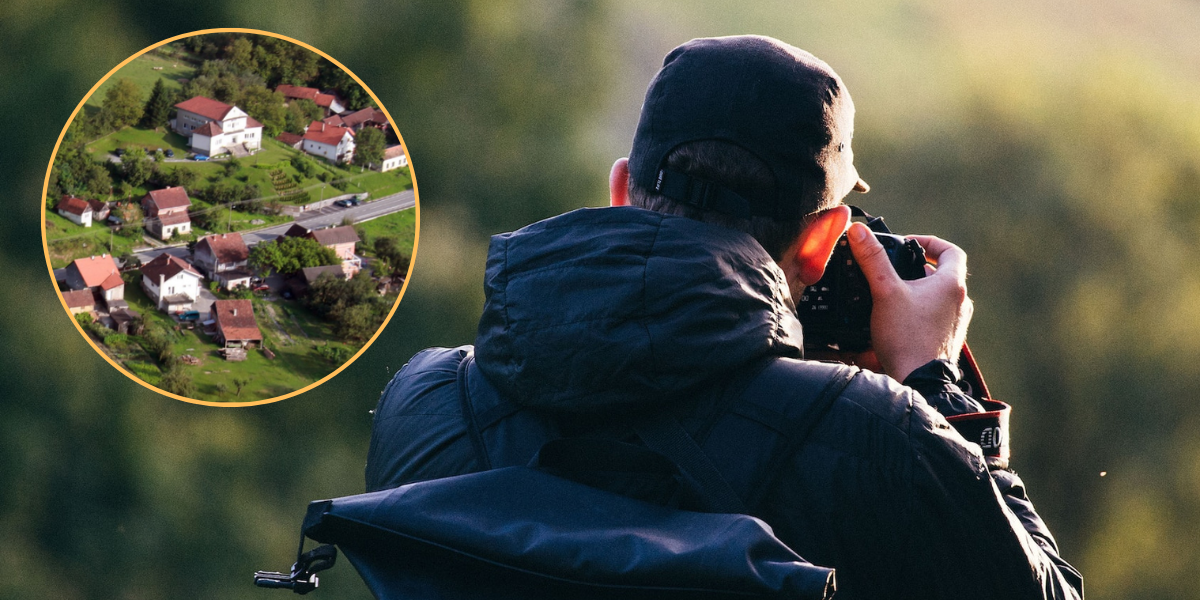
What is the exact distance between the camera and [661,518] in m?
0.58

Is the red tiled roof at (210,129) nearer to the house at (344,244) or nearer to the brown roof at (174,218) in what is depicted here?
the brown roof at (174,218)

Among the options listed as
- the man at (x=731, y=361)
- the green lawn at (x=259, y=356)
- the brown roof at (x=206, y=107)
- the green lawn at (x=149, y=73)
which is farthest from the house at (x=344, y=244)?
the man at (x=731, y=361)

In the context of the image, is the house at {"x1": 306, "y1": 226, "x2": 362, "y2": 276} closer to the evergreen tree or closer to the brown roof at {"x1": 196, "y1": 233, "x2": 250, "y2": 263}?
the brown roof at {"x1": 196, "y1": 233, "x2": 250, "y2": 263}

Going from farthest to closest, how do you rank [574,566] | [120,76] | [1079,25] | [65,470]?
1. [1079,25]
2. [65,470]
3. [120,76]
4. [574,566]

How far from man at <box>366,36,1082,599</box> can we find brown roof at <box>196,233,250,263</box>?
1.52m

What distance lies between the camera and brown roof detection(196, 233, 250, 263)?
216 centimetres

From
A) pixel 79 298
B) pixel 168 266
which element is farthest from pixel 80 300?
pixel 168 266

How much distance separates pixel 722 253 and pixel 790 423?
105 millimetres

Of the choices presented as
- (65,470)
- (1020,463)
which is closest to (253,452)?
(65,470)

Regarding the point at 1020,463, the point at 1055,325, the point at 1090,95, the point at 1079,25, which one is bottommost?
the point at 1020,463

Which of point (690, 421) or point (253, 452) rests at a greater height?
point (690, 421)

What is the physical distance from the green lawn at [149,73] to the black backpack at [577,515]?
1.96 m

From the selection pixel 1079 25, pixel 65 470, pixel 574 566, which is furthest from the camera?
pixel 1079 25

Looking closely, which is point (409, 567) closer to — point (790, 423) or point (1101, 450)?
point (790, 423)
